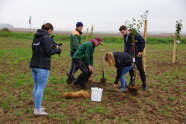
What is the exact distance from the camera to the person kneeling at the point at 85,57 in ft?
25.9

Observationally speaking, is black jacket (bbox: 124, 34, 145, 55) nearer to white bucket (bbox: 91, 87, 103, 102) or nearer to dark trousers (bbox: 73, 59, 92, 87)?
dark trousers (bbox: 73, 59, 92, 87)

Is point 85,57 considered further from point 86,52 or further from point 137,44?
point 137,44

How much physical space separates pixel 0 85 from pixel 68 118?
3974 millimetres

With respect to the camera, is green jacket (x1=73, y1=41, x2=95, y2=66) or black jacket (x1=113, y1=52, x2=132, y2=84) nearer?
black jacket (x1=113, y1=52, x2=132, y2=84)

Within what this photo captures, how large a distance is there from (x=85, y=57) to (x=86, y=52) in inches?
6.6

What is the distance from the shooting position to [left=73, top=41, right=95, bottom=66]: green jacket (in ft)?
25.9

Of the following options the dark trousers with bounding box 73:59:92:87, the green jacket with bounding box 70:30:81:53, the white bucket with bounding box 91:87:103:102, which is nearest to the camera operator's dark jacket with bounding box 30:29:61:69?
→ the white bucket with bounding box 91:87:103:102

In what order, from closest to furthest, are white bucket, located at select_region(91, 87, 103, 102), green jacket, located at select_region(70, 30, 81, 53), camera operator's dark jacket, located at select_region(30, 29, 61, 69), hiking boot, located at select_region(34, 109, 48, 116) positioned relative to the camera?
camera operator's dark jacket, located at select_region(30, 29, 61, 69) → hiking boot, located at select_region(34, 109, 48, 116) → white bucket, located at select_region(91, 87, 103, 102) → green jacket, located at select_region(70, 30, 81, 53)

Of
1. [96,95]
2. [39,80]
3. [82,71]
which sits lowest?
[96,95]

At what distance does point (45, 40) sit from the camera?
5.59m

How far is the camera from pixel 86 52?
A: 26.0ft

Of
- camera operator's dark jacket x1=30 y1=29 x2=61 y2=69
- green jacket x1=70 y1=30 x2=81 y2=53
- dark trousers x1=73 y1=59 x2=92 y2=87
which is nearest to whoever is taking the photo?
camera operator's dark jacket x1=30 y1=29 x2=61 y2=69

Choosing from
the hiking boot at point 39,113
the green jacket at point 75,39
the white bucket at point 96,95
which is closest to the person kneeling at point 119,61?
the white bucket at point 96,95

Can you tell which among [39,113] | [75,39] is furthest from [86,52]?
[39,113]
